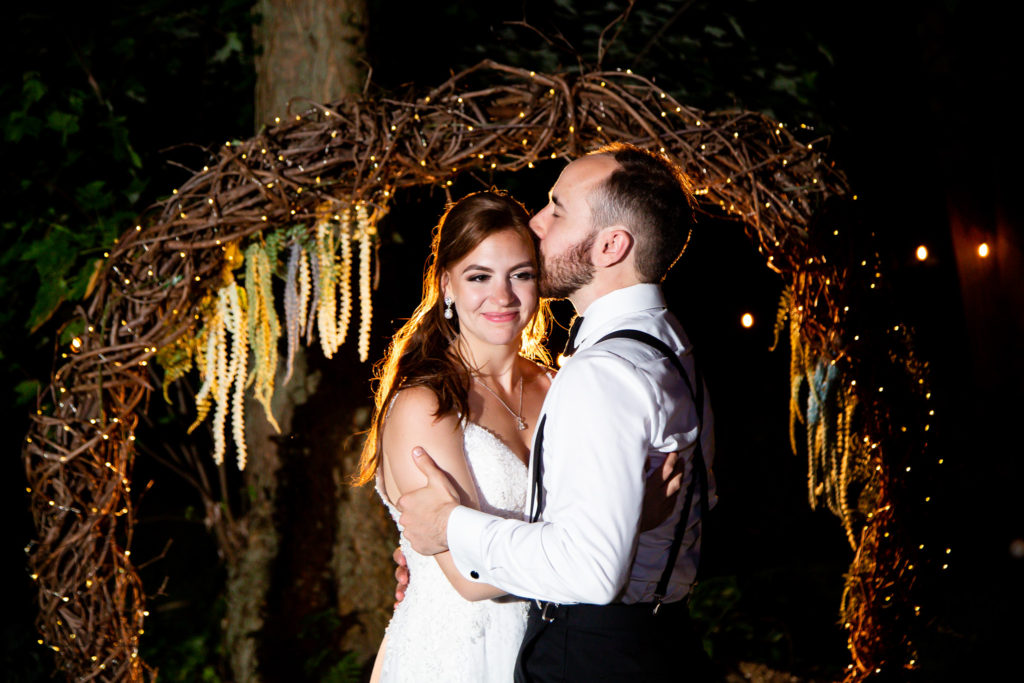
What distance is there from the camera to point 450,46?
4.45 m

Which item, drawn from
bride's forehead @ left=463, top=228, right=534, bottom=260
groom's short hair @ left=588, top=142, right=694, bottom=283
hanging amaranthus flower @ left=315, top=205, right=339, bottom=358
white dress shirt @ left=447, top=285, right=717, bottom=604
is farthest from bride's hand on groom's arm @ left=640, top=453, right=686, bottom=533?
hanging amaranthus flower @ left=315, top=205, right=339, bottom=358

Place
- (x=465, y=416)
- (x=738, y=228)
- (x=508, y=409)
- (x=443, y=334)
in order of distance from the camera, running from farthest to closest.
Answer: (x=738, y=228) → (x=443, y=334) → (x=508, y=409) → (x=465, y=416)

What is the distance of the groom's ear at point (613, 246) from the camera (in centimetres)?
201

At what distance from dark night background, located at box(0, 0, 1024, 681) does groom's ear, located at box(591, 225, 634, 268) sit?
1.24m

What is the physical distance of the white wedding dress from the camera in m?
2.37

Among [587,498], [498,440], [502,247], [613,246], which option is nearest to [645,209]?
[613,246]

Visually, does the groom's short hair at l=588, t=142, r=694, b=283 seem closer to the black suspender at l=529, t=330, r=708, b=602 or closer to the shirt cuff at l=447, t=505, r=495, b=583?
the black suspender at l=529, t=330, r=708, b=602

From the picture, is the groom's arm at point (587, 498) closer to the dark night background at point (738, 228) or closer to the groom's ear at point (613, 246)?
the groom's ear at point (613, 246)

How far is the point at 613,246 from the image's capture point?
202cm

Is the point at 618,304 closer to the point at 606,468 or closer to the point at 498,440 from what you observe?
the point at 606,468

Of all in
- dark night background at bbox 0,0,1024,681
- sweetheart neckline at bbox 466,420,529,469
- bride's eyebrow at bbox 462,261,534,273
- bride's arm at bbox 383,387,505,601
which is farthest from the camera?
dark night background at bbox 0,0,1024,681

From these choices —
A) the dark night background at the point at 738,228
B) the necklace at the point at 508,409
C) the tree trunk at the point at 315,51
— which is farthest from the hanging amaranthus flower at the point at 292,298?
the tree trunk at the point at 315,51

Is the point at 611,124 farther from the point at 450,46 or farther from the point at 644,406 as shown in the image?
the point at 450,46

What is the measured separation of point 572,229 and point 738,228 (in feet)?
13.7
